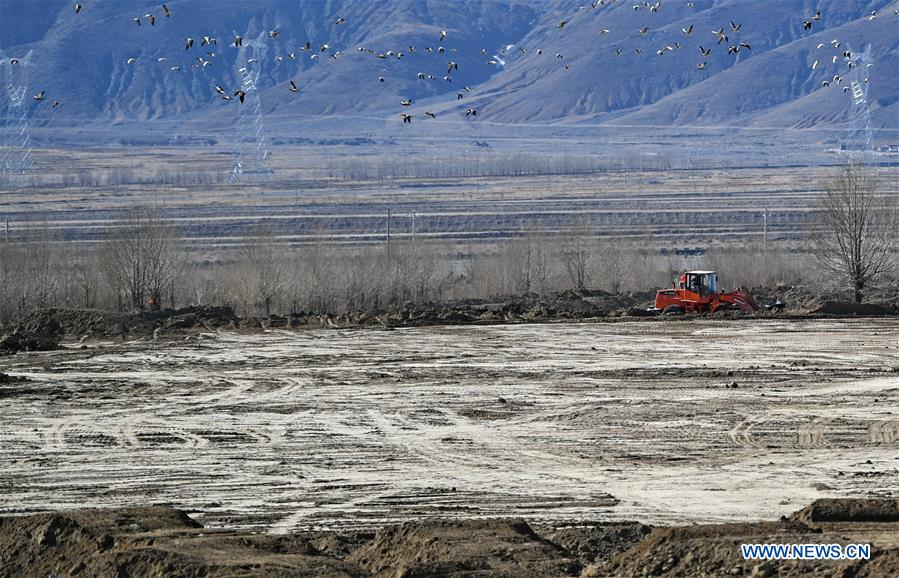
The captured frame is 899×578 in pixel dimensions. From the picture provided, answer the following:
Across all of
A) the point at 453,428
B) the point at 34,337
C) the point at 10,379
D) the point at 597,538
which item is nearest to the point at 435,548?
the point at 597,538

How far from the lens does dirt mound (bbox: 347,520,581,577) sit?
12438 mm

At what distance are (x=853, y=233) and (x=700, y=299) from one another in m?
9.21

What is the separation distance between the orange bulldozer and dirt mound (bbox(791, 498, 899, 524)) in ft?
98.6

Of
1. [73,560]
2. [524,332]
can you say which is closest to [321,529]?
[73,560]

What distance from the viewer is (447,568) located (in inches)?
484

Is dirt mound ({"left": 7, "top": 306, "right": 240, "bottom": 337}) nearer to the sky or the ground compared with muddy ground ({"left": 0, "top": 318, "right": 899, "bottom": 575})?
nearer to the sky

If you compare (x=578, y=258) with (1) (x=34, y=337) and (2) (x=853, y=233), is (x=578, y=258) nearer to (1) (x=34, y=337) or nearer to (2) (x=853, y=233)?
(2) (x=853, y=233)

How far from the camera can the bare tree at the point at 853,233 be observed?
50594 mm

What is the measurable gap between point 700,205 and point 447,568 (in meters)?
110

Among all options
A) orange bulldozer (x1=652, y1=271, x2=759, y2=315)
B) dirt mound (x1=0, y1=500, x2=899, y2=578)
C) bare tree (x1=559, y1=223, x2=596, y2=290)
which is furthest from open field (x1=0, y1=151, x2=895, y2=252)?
dirt mound (x1=0, y1=500, x2=899, y2=578)

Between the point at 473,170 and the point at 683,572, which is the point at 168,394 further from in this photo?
the point at 473,170

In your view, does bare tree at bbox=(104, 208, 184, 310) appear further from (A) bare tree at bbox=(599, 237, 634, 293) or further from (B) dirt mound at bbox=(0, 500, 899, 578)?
(B) dirt mound at bbox=(0, 500, 899, 578)

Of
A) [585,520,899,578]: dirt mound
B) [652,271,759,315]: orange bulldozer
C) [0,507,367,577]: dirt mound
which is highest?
[652,271,759,315]: orange bulldozer

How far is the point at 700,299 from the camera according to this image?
44.4 meters
